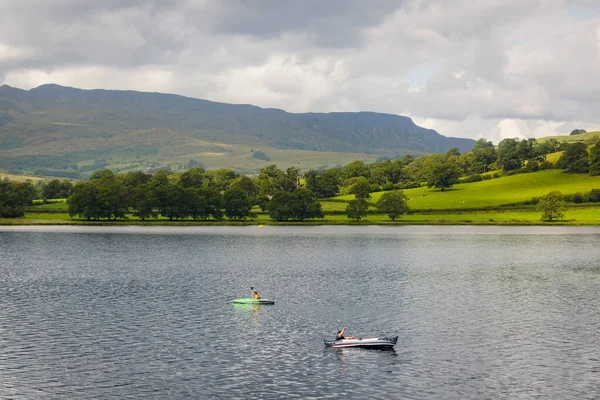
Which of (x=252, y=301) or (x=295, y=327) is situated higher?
(x=252, y=301)

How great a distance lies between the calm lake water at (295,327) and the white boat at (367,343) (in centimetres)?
65

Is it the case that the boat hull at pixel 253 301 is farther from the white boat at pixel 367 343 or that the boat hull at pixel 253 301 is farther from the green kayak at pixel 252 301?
the white boat at pixel 367 343

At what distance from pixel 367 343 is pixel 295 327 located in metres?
11.5

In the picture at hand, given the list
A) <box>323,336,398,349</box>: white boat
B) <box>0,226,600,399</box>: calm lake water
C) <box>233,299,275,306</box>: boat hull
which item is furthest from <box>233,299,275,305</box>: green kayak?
<box>323,336,398,349</box>: white boat

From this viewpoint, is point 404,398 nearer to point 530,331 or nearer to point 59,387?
point 59,387

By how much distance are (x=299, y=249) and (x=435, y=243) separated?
137 ft

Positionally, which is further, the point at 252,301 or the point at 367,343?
the point at 252,301

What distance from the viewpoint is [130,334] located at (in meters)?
60.5

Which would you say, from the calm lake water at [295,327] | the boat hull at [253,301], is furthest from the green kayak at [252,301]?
the calm lake water at [295,327]

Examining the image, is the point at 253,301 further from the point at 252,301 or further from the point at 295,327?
the point at 295,327

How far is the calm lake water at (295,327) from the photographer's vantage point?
45344 mm

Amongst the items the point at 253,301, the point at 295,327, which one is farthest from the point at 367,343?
the point at 253,301

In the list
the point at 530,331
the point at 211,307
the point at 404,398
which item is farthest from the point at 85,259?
the point at 404,398

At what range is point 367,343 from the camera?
55.4 m
